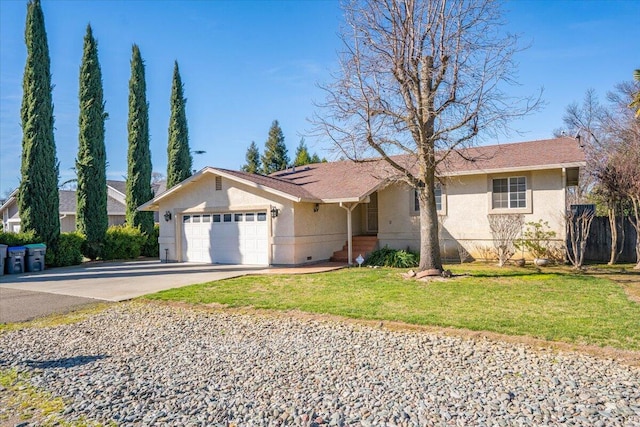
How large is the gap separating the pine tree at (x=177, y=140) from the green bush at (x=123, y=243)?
4.17 m

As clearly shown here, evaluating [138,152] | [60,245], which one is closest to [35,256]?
[60,245]

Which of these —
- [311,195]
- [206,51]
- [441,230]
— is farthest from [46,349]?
[441,230]

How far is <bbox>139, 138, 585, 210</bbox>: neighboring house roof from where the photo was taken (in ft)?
46.3

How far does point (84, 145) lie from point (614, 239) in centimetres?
2204

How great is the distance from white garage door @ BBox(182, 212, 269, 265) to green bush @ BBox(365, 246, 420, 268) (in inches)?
154

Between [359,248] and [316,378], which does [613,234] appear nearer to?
[359,248]

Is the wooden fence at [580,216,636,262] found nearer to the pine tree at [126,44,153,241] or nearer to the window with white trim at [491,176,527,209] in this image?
the window with white trim at [491,176,527,209]

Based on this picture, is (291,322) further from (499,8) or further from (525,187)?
(525,187)

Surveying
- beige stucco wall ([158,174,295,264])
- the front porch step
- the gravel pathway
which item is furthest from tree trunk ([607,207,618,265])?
the gravel pathway

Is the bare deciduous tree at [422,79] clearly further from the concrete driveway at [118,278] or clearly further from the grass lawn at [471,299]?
the concrete driveway at [118,278]

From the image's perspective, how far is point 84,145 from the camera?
64.1 ft

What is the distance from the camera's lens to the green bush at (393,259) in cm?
1420

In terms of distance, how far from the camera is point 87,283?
Answer: 12.4m

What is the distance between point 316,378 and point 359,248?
1246 centimetres
